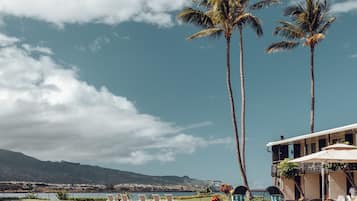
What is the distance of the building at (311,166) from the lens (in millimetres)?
30516

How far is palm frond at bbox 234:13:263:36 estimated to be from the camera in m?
36.3

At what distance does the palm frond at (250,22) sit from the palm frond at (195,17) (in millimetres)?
1695

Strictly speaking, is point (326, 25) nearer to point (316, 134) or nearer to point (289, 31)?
point (289, 31)

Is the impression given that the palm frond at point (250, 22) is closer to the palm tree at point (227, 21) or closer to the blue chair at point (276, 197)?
the palm tree at point (227, 21)

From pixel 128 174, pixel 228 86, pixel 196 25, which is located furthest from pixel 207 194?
pixel 128 174

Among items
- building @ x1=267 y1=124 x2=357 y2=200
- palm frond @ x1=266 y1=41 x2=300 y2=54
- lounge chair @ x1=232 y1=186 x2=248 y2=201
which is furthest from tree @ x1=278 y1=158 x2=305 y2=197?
lounge chair @ x1=232 y1=186 x2=248 y2=201

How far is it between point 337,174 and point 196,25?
41.8 feet

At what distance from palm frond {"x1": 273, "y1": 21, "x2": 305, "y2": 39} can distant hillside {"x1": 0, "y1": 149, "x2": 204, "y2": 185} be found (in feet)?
366

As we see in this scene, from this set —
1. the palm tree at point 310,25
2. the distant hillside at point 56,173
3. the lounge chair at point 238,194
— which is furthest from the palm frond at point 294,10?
the distant hillside at point 56,173

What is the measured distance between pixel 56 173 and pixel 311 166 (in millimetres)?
133427

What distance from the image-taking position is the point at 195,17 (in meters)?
37.4

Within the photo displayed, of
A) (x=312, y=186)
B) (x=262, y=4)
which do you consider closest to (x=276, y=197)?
(x=312, y=186)

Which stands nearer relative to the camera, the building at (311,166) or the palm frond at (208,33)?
the building at (311,166)

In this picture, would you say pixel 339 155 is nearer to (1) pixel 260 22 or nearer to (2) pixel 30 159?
(1) pixel 260 22
